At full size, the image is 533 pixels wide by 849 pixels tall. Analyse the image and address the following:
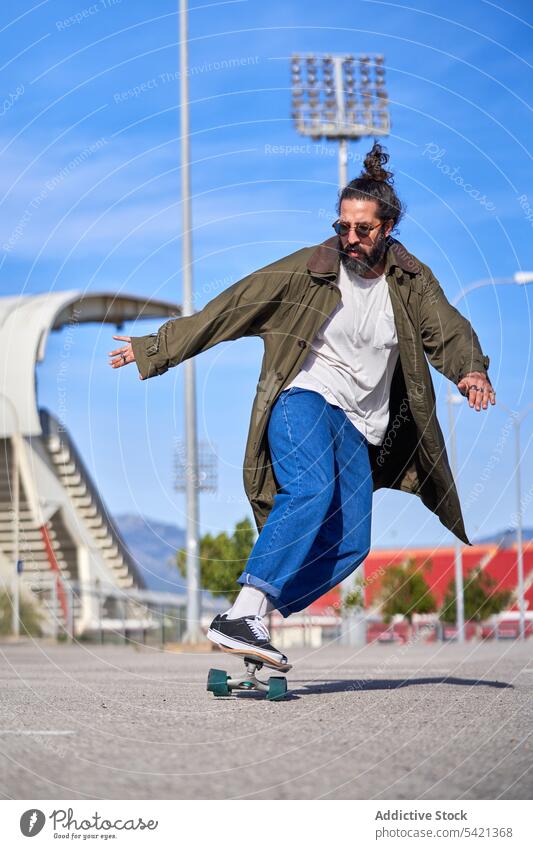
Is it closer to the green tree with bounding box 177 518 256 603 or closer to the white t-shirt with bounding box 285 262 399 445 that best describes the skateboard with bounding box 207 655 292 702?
the white t-shirt with bounding box 285 262 399 445

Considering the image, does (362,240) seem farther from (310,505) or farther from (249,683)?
(249,683)

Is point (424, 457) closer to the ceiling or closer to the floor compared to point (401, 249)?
closer to the floor

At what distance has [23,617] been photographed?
3062cm

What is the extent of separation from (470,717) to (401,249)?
226cm

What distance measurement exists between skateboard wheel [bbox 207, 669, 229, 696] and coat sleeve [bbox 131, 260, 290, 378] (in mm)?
1345

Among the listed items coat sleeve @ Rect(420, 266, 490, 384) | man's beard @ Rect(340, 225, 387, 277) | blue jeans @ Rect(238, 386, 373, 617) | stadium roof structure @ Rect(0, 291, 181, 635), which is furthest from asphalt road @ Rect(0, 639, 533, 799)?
stadium roof structure @ Rect(0, 291, 181, 635)

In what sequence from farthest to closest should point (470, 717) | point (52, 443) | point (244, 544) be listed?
point (52, 443), point (244, 544), point (470, 717)

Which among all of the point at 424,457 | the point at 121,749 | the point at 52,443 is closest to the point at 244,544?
the point at 52,443

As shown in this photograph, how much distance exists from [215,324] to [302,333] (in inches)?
14.9

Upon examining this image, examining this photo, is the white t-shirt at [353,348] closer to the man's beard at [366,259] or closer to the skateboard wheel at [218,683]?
the man's beard at [366,259]

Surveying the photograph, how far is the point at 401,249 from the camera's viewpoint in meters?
6.24

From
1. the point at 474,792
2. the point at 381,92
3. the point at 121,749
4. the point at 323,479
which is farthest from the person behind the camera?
the point at 381,92

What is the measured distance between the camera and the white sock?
5676 millimetres
